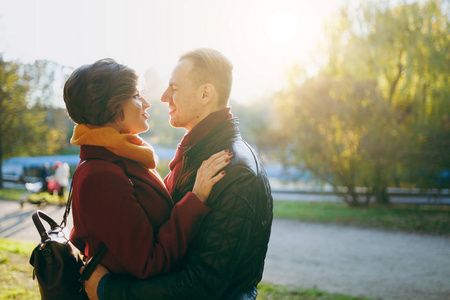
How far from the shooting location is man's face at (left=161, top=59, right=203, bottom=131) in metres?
2.04

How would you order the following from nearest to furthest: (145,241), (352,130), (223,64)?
(145,241) → (223,64) → (352,130)

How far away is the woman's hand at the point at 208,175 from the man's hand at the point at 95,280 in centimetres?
55

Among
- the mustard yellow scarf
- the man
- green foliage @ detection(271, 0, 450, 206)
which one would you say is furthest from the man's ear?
green foliage @ detection(271, 0, 450, 206)

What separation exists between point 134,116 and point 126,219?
0.57 meters

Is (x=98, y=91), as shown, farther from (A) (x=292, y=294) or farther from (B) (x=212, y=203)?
(A) (x=292, y=294)

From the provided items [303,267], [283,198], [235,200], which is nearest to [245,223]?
[235,200]

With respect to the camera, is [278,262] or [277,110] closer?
[278,262]

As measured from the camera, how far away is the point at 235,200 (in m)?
1.67

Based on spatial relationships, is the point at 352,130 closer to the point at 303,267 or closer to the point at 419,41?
the point at 419,41

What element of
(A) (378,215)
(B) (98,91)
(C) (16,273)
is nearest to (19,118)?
(C) (16,273)

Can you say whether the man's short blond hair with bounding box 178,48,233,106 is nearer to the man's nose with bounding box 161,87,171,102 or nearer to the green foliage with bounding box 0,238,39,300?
the man's nose with bounding box 161,87,171,102

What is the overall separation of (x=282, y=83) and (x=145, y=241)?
13.9 metres

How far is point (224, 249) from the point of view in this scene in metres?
1.62

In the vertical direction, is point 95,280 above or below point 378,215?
above
